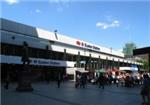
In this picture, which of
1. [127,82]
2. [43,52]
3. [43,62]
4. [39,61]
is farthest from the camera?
[43,52]

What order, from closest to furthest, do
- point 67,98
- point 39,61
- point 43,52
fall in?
point 67,98, point 39,61, point 43,52

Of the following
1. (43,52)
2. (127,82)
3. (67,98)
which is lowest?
(67,98)

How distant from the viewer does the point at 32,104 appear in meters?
17.3

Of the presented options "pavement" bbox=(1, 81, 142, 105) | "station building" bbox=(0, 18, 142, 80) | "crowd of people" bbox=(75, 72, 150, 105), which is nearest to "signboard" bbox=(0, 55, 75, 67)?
"station building" bbox=(0, 18, 142, 80)

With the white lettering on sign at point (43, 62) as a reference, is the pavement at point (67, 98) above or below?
below

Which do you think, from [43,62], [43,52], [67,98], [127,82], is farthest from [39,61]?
[67,98]

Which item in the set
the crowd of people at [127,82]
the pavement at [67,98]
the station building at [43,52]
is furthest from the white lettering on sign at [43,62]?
the pavement at [67,98]

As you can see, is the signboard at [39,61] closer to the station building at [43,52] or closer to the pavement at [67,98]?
the station building at [43,52]

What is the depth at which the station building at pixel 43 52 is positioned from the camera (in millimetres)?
52809

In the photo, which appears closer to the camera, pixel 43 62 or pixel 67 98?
pixel 67 98

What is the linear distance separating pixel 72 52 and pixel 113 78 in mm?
23826

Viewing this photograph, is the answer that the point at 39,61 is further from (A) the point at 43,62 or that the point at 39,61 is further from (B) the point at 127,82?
(B) the point at 127,82

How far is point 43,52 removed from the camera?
62062 mm

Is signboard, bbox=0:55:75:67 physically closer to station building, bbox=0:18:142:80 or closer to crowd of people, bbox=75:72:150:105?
station building, bbox=0:18:142:80
